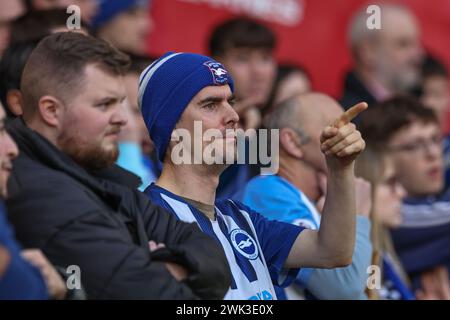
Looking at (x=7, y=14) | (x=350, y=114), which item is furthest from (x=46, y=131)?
(x=7, y=14)

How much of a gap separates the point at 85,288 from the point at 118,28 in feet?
14.0

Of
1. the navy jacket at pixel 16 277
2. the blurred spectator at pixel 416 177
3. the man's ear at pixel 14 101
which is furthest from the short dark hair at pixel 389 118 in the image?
the navy jacket at pixel 16 277

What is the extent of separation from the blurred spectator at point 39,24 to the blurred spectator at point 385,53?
305 centimetres

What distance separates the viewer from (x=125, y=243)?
3.76m

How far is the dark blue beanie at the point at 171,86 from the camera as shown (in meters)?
4.38

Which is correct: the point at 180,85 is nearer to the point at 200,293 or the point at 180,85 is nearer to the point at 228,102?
the point at 228,102

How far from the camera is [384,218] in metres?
6.63

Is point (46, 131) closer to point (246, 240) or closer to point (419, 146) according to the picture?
point (246, 240)

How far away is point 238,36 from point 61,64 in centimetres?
352

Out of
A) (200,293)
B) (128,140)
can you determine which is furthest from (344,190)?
(128,140)

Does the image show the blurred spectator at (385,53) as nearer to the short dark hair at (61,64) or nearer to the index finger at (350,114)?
the short dark hair at (61,64)

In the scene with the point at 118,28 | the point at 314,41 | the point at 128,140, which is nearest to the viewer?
the point at 128,140

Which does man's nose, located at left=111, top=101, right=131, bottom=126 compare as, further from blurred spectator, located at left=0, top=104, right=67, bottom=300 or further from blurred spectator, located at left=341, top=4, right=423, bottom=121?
blurred spectator, located at left=341, top=4, right=423, bottom=121
